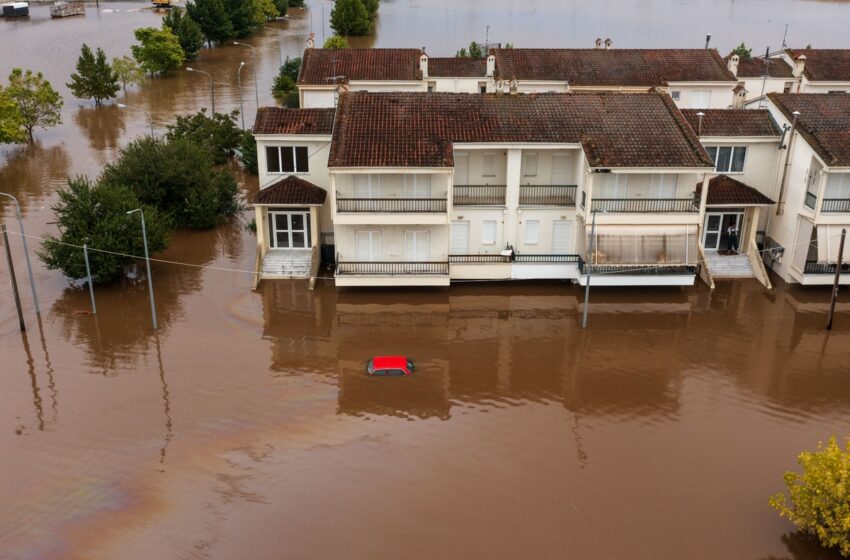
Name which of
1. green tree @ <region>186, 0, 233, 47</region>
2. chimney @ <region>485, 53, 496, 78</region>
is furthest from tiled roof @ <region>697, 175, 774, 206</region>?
green tree @ <region>186, 0, 233, 47</region>

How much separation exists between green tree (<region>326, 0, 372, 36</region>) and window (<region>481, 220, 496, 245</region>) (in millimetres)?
81379

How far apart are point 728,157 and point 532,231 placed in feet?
34.2

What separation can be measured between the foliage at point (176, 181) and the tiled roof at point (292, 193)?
6.38 m

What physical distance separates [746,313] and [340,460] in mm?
19424

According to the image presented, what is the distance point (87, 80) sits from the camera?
6806cm

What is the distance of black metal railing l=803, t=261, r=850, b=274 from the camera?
33.8 meters

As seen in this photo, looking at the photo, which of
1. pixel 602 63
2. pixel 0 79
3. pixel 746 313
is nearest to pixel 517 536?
pixel 746 313

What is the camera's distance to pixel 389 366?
2792cm

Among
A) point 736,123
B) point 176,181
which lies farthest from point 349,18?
point 736,123

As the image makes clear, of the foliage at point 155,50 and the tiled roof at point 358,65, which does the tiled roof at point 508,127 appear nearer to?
the tiled roof at point 358,65

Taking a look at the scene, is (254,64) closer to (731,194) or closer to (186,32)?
(186,32)

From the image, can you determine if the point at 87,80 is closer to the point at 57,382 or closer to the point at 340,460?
the point at 57,382

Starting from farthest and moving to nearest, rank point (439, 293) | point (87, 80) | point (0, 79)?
point (0, 79) → point (87, 80) → point (439, 293)

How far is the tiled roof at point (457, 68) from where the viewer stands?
56.2 meters
